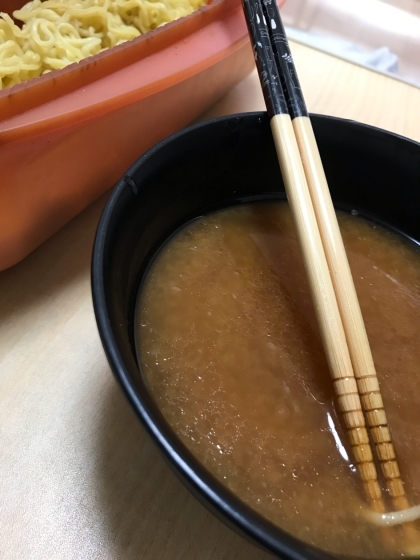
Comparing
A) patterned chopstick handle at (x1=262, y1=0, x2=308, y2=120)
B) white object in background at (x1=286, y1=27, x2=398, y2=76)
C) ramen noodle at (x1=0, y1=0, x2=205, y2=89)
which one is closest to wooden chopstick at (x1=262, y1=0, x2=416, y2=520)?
patterned chopstick handle at (x1=262, y1=0, x2=308, y2=120)

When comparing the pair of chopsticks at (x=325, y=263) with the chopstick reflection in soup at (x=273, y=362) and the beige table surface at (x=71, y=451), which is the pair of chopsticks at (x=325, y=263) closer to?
the chopstick reflection in soup at (x=273, y=362)

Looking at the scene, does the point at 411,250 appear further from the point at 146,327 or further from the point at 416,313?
the point at 146,327

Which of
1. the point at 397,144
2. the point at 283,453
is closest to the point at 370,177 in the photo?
the point at 397,144

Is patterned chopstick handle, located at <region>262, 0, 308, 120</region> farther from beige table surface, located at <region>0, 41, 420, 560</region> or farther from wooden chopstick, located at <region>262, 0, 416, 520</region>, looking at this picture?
beige table surface, located at <region>0, 41, 420, 560</region>

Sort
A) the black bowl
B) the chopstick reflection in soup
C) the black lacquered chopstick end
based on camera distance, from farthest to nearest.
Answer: the black lacquered chopstick end → the chopstick reflection in soup → the black bowl

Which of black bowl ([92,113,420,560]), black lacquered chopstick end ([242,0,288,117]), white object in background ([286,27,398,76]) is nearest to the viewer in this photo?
black bowl ([92,113,420,560])

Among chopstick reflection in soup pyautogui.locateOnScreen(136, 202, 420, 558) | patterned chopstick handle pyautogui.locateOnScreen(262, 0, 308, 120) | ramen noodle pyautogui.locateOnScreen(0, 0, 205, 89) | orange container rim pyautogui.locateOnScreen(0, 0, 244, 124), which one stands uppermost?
ramen noodle pyautogui.locateOnScreen(0, 0, 205, 89)
